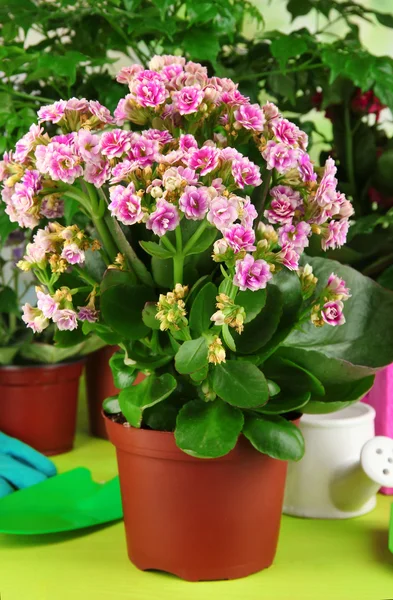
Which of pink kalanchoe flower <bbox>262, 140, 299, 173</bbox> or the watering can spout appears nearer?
pink kalanchoe flower <bbox>262, 140, 299, 173</bbox>

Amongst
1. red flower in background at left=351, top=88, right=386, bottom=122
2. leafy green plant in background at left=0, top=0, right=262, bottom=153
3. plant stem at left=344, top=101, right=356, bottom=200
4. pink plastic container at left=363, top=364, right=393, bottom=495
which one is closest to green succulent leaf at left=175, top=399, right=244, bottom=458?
pink plastic container at left=363, top=364, right=393, bottom=495

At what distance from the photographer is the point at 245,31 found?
191 centimetres

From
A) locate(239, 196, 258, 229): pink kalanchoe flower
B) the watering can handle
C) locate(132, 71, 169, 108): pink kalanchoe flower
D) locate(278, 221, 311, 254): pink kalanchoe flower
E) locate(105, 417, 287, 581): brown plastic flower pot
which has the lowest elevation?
the watering can handle

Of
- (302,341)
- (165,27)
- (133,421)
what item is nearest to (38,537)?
(133,421)

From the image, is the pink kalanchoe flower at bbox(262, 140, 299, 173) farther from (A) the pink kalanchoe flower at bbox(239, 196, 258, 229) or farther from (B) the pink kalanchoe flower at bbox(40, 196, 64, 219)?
(B) the pink kalanchoe flower at bbox(40, 196, 64, 219)

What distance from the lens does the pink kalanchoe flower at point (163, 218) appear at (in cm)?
65

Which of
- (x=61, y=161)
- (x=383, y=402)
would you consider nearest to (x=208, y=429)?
(x=61, y=161)

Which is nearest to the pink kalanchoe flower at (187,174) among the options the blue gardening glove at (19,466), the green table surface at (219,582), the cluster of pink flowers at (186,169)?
the cluster of pink flowers at (186,169)

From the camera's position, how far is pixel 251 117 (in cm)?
71

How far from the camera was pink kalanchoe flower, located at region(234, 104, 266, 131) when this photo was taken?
0.70 m

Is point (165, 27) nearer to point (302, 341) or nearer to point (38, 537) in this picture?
point (302, 341)

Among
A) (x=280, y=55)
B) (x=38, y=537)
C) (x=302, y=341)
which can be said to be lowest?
(x=38, y=537)

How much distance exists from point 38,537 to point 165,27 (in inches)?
24.4

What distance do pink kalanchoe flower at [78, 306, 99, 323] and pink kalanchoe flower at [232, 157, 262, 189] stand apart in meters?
0.18
